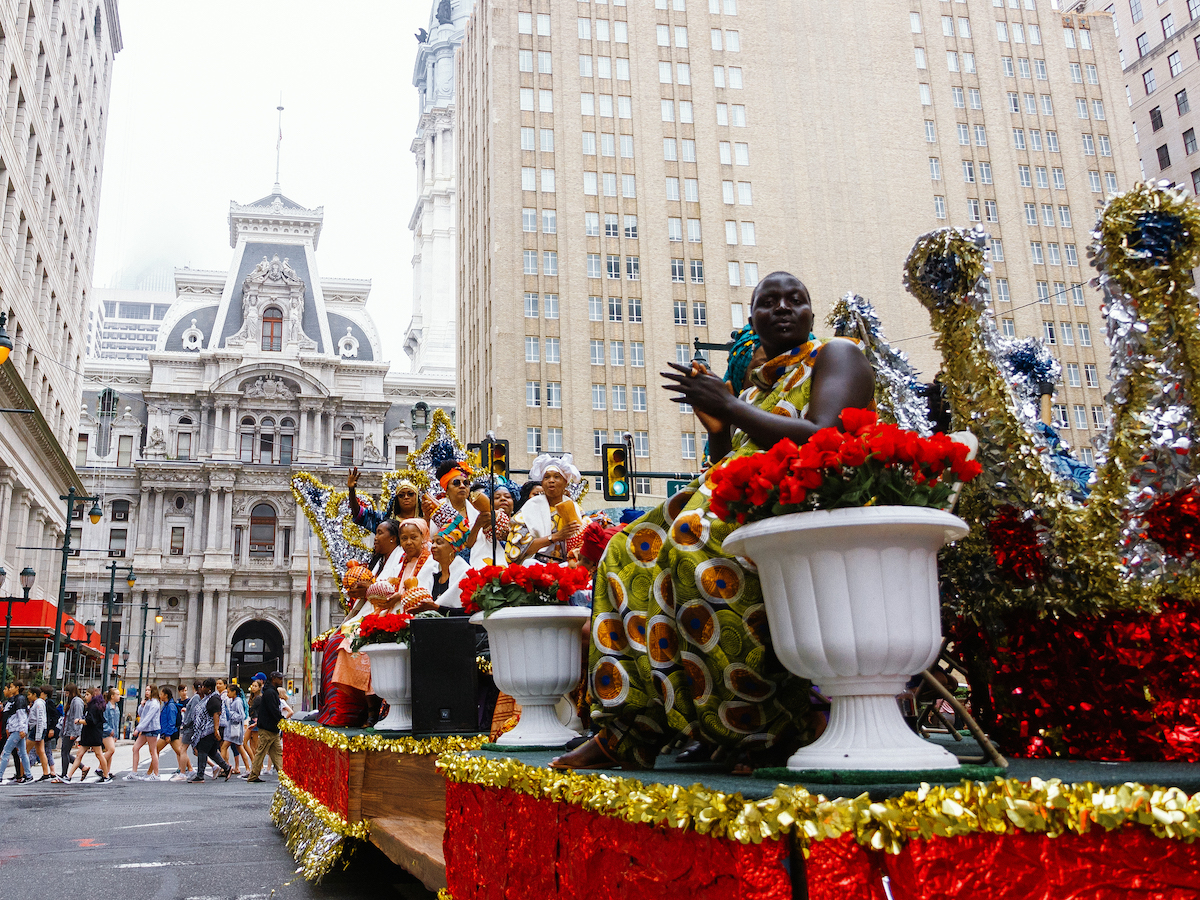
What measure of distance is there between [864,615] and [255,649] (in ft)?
191

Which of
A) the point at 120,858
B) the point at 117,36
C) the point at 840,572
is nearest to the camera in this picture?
the point at 840,572

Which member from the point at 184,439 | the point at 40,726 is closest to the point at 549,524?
the point at 40,726

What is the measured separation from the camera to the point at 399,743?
514cm

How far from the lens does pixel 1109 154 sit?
5600cm

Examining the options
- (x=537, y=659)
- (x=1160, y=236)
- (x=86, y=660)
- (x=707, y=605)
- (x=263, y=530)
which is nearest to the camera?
(x=707, y=605)

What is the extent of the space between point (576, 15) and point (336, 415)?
1036 inches

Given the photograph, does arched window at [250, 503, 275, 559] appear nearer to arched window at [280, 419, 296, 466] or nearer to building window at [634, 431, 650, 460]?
arched window at [280, 419, 296, 466]

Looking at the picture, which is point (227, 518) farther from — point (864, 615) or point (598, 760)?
point (864, 615)

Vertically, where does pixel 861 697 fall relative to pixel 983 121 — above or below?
below

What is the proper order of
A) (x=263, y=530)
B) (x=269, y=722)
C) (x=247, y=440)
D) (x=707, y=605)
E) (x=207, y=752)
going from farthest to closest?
(x=247, y=440), (x=263, y=530), (x=207, y=752), (x=269, y=722), (x=707, y=605)

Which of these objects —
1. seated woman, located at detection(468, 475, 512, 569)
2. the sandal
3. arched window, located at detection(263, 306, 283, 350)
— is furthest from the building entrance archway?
the sandal

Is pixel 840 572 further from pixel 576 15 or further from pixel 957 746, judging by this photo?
pixel 576 15

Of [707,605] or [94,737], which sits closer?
[707,605]

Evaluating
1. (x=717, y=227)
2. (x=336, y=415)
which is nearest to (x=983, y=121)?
(x=717, y=227)
